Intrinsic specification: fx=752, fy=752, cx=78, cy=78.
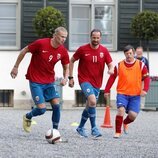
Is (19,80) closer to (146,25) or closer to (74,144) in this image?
(146,25)

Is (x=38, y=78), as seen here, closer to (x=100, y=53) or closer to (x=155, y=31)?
(x=100, y=53)

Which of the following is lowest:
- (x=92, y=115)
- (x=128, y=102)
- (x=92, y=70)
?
(x=92, y=115)

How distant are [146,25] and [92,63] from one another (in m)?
10.1

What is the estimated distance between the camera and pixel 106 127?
16.7 meters

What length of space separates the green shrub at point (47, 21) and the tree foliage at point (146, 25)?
94.5 inches

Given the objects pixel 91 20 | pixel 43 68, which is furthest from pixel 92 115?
pixel 91 20

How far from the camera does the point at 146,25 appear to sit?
23.6 m

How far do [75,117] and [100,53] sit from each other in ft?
21.4

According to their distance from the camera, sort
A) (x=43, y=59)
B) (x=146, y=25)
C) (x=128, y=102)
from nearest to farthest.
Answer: (x=43, y=59), (x=128, y=102), (x=146, y=25)

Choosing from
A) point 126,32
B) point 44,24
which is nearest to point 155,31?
point 126,32

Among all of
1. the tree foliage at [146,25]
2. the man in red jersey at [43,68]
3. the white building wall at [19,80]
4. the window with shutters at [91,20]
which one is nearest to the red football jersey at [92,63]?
the man in red jersey at [43,68]

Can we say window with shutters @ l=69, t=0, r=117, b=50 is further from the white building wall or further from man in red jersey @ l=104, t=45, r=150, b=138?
man in red jersey @ l=104, t=45, r=150, b=138

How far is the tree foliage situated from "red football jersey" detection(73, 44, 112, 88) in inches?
388

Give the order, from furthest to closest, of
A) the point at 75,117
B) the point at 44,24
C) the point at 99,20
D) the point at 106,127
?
the point at 99,20
the point at 44,24
the point at 75,117
the point at 106,127
